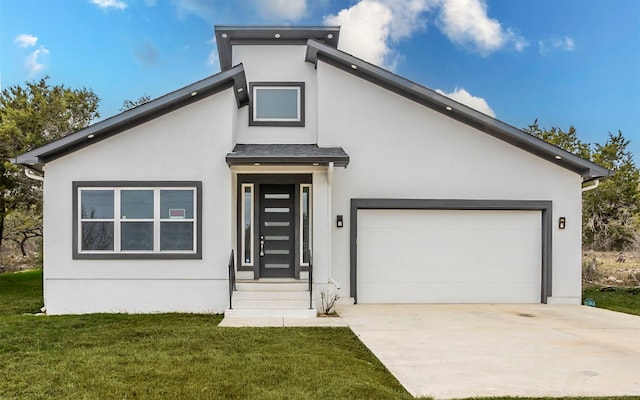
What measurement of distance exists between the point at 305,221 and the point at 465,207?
3.89 meters

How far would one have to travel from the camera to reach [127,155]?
9.77m

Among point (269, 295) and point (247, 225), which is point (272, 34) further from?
point (269, 295)

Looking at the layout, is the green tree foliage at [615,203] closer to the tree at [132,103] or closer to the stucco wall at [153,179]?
the stucco wall at [153,179]

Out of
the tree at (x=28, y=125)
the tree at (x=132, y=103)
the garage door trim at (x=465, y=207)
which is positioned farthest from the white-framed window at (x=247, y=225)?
the tree at (x=132, y=103)

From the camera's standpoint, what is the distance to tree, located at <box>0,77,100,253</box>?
13539mm

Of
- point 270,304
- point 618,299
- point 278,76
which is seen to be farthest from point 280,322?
point 618,299

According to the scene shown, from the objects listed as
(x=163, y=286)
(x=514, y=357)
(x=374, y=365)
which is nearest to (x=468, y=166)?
(x=514, y=357)

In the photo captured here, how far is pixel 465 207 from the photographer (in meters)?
11.0

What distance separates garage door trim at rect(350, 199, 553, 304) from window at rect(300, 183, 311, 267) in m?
1.14

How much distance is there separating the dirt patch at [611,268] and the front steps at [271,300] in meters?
11.5

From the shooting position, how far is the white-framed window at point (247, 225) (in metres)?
11.2

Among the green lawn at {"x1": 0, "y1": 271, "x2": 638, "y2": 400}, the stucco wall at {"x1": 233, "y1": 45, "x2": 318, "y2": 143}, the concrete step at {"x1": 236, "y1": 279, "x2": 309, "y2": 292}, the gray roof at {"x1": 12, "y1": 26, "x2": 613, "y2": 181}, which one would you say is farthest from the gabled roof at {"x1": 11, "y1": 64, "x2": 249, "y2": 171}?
the concrete step at {"x1": 236, "y1": 279, "x2": 309, "y2": 292}

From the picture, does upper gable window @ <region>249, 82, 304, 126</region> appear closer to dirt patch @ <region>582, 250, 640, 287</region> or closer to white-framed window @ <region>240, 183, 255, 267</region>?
white-framed window @ <region>240, 183, 255, 267</region>

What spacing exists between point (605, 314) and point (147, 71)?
24027 millimetres
